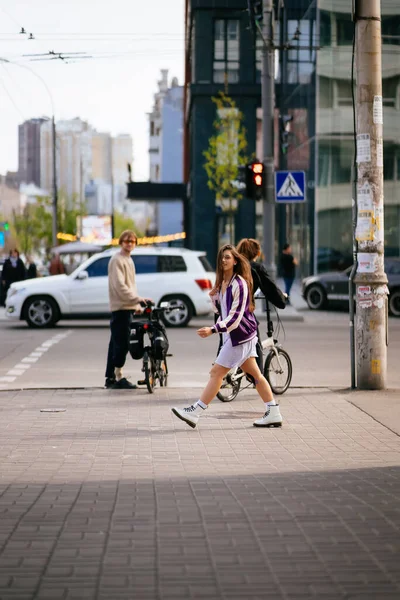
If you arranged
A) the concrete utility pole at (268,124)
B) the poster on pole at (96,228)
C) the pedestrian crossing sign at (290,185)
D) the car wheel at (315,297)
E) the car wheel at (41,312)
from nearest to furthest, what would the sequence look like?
the car wheel at (41,312), the pedestrian crossing sign at (290,185), the concrete utility pole at (268,124), the car wheel at (315,297), the poster on pole at (96,228)

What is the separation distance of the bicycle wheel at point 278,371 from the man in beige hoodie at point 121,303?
1.78 m

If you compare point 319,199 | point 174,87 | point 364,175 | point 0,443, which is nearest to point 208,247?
point 319,199

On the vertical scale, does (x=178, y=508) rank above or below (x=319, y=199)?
below

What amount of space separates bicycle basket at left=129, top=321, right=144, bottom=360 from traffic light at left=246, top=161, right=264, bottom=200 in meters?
13.1

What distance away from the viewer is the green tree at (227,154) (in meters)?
46.4

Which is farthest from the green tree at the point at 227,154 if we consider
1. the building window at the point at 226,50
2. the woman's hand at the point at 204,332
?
the woman's hand at the point at 204,332

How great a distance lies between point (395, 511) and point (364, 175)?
692 cm

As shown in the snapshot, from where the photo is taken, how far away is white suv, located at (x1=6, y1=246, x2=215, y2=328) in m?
25.4

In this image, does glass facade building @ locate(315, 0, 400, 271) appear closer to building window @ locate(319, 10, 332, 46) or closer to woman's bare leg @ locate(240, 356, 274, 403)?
building window @ locate(319, 10, 332, 46)

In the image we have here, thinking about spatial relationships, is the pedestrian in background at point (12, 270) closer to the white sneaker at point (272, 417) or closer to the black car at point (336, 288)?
the black car at point (336, 288)

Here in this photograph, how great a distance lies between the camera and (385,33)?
37031 millimetres

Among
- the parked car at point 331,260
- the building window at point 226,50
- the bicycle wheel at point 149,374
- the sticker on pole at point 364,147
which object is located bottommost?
the bicycle wheel at point 149,374

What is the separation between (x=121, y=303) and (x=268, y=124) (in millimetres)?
14157

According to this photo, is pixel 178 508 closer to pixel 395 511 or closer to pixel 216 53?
pixel 395 511
